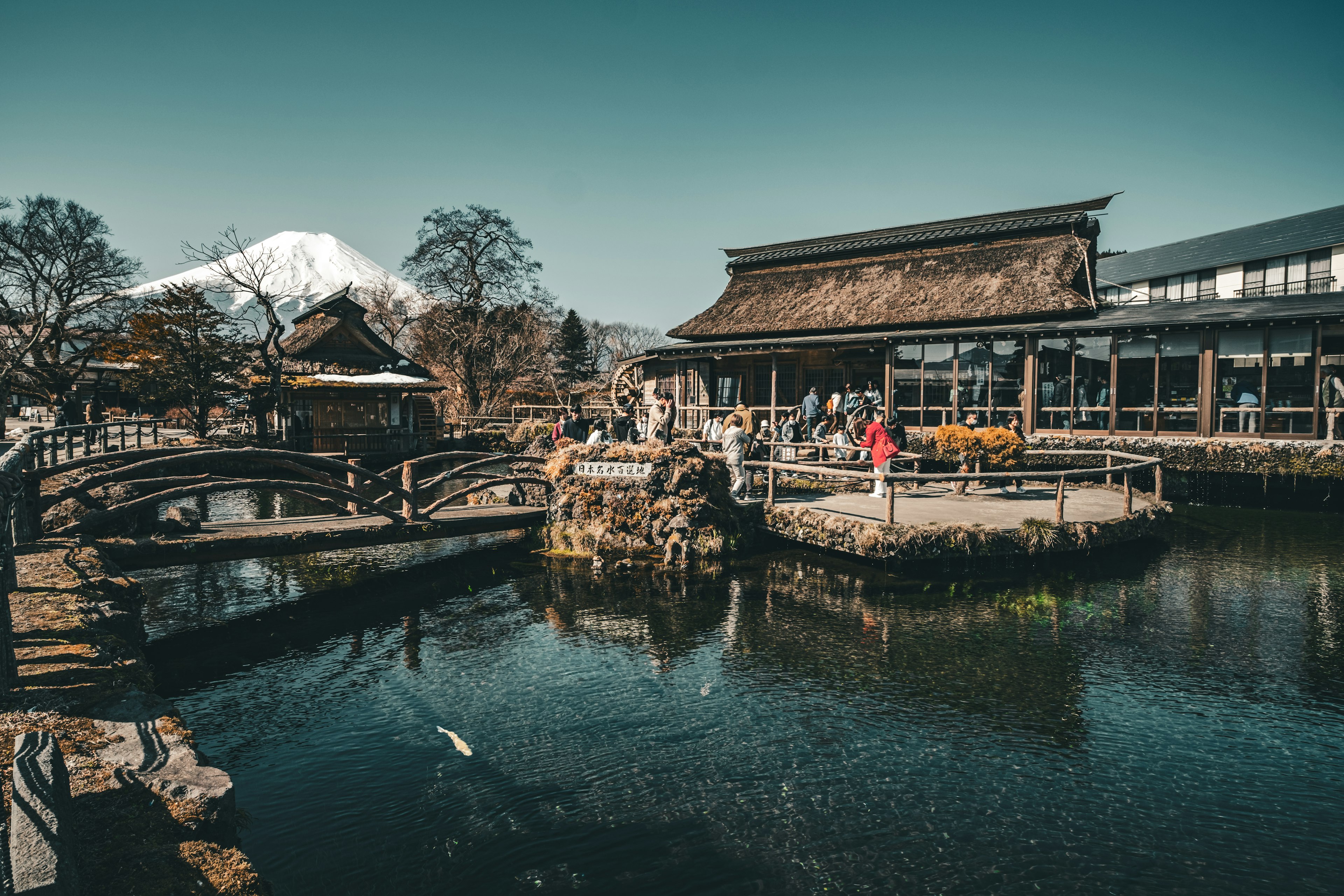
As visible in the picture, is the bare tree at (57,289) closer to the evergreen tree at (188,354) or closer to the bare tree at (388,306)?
the evergreen tree at (188,354)

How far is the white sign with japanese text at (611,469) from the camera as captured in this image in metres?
13.1

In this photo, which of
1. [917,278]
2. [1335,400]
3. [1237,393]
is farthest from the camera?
[917,278]

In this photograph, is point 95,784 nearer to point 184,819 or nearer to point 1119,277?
point 184,819

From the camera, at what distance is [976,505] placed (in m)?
14.0

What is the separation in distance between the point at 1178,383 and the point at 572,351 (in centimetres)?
4511

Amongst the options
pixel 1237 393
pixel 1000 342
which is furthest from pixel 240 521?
pixel 1237 393

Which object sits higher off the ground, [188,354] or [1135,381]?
[188,354]

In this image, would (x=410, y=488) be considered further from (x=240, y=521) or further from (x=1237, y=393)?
(x=1237, y=393)

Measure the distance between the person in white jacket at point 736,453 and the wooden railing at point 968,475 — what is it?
26 cm

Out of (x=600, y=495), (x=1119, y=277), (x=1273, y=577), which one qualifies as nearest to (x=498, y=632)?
(x=600, y=495)

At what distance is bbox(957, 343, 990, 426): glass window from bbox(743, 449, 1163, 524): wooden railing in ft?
21.7

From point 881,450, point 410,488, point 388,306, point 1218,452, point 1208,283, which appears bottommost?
point 410,488

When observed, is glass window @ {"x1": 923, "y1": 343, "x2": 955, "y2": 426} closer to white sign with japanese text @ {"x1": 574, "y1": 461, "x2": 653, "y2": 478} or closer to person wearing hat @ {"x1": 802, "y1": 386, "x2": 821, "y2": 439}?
person wearing hat @ {"x1": 802, "y1": 386, "x2": 821, "y2": 439}

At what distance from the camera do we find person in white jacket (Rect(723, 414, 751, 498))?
14547mm
